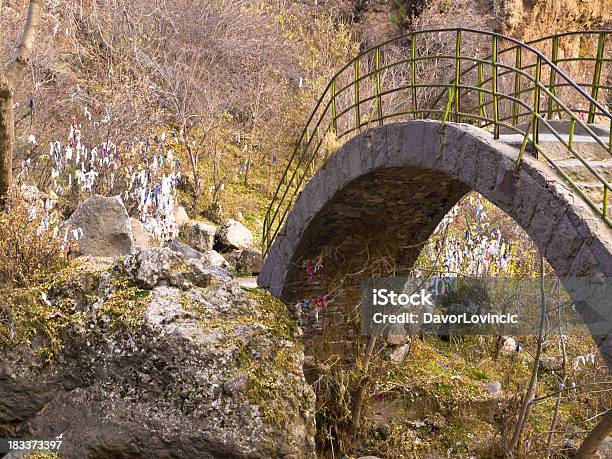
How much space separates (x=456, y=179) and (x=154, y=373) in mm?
3621

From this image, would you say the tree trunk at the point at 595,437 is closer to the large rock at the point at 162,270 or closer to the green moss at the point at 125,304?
the large rock at the point at 162,270

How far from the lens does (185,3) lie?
17.7 metres

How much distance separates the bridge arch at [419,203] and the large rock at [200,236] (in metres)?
3.43

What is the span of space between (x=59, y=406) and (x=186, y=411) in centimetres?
139

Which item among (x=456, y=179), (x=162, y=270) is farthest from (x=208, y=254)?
(x=456, y=179)

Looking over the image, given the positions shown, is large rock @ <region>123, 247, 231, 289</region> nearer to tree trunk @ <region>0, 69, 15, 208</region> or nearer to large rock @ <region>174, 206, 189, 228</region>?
tree trunk @ <region>0, 69, 15, 208</region>

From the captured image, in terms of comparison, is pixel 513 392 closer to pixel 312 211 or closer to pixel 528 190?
pixel 312 211

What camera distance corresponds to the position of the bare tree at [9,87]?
8.93 meters

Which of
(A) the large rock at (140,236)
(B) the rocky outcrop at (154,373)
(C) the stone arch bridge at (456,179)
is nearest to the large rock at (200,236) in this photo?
(A) the large rock at (140,236)

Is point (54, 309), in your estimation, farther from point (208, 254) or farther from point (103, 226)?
point (208, 254)

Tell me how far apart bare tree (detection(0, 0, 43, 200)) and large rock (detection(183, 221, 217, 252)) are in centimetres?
414

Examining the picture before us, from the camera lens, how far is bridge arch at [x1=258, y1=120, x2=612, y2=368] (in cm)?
491

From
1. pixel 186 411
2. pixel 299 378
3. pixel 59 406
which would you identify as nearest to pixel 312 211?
pixel 299 378

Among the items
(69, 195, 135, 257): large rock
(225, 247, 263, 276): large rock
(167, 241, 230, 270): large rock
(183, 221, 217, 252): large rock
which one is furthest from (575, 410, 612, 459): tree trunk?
(183, 221, 217, 252): large rock
